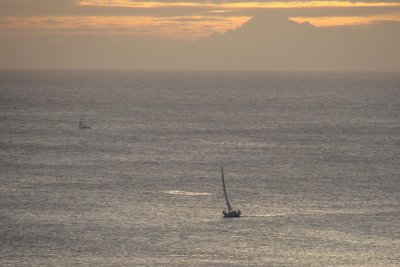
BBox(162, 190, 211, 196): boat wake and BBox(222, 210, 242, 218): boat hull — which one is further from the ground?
BBox(222, 210, 242, 218): boat hull

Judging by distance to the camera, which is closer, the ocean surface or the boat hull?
the ocean surface

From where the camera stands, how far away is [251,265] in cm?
7844

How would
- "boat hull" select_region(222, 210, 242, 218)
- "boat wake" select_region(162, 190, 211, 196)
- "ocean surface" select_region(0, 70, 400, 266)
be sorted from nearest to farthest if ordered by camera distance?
"ocean surface" select_region(0, 70, 400, 266) < "boat hull" select_region(222, 210, 242, 218) < "boat wake" select_region(162, 190, 211, 196)

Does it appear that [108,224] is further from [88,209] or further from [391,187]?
[391,187]

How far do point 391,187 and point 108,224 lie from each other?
1870 inches

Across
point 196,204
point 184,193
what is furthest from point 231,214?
point 184,193

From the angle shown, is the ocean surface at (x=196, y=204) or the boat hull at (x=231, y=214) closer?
the ocean surface at (x=196, y=204)

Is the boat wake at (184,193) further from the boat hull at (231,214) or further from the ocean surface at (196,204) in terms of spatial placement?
the boat hull at (231,214)

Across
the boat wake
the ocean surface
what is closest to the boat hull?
the ocean surface

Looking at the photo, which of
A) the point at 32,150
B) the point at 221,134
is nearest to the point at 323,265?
the point at 32,150

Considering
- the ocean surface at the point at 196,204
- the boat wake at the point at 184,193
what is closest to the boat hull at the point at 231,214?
the ocean surface at the point at 196,204

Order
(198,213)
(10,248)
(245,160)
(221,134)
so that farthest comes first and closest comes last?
(221,134) < (245,160) < (198,213) < (10,248)

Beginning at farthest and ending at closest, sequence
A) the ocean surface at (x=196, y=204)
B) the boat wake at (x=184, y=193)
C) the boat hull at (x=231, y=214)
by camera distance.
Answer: the boat wake at (x=184, y=193), the boat hull at (x=231, y=214), the ocean surface at (x=196, y=204)

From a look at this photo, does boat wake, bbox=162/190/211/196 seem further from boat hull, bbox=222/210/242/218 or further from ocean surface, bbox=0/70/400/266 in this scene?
boat hull, bbox=222/210/242/218
